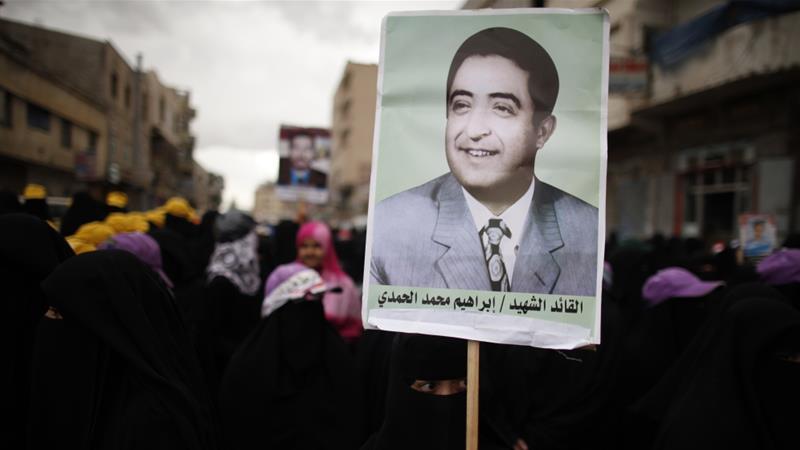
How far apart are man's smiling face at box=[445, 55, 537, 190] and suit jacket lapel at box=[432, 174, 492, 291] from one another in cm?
6

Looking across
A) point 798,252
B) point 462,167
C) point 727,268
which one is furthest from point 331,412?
point 727,268

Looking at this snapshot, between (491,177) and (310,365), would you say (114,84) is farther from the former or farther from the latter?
(491,177)

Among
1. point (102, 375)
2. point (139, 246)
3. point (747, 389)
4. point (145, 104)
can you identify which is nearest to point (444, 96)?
point (102, 375)

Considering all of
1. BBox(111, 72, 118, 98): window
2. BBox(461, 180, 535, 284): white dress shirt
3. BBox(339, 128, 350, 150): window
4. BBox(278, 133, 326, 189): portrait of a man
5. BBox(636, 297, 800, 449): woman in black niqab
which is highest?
BBox(339, 128, 350, 150): window

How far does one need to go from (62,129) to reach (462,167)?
68.2 feet

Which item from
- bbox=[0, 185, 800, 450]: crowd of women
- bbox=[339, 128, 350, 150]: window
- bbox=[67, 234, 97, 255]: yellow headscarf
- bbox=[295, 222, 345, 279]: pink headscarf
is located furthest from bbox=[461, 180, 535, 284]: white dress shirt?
bbox=[339, 128, 350, 150]: window

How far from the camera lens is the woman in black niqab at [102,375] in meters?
1.70

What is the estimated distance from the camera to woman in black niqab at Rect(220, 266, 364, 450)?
8.88ft

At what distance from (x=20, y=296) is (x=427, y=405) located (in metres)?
1.88

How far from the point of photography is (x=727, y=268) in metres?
4.52

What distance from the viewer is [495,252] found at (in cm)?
158

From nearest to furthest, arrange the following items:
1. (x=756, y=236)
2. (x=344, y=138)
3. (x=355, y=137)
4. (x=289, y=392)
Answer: (x=289, y=392)
(x=756, y=236)
(x=355, y=137)
(x=344, y=138)

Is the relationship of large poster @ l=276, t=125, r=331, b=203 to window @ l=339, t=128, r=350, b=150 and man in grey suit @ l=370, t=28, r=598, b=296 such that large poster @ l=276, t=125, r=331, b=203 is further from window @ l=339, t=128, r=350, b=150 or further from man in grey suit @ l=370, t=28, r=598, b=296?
window @ l=339, t=128, r=350, b=150

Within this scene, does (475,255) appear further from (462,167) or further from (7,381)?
(7,381)
